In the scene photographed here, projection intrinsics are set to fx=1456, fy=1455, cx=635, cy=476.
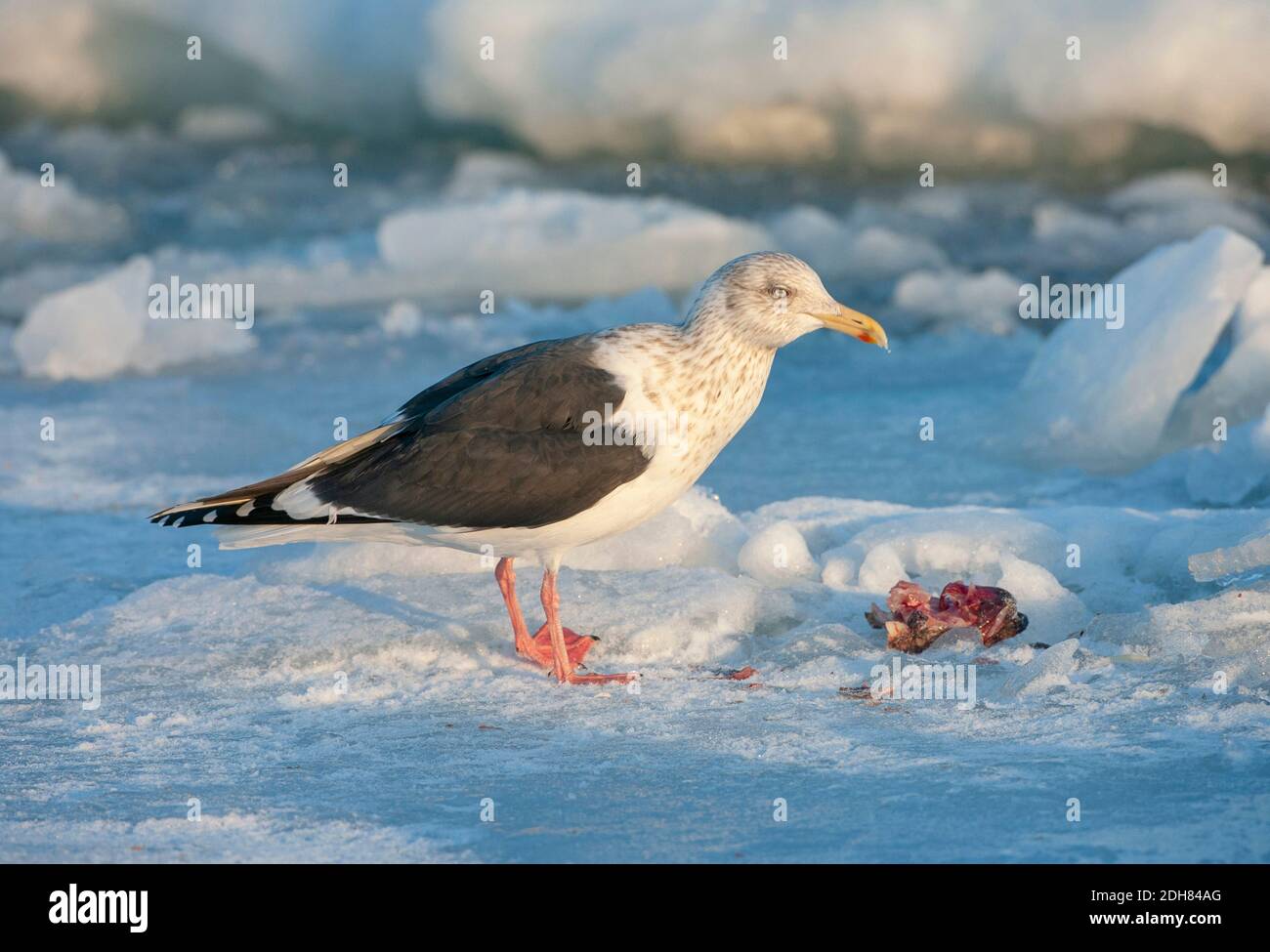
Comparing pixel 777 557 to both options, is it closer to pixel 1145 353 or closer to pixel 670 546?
pixel 670 546

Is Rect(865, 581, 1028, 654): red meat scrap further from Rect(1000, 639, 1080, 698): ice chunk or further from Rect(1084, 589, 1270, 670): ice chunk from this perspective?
Rect(1000, 639, 1080, 698): ice chunk

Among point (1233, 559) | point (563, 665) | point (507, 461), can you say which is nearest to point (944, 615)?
point (1233, 559)

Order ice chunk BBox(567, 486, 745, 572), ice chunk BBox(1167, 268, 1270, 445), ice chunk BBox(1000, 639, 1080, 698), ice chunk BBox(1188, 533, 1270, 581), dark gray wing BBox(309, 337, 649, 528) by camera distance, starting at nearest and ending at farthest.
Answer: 1. ice chunk BBox(1000, 639, 1080, 698)
2. dark gray wing BBox(309, 337, 649, 528)
3. ice chunk BBox(1188, 533, 1270, 581)
4. ice chunk BBox(567, 486, 745, 572)
5. ice chunk BBox(1167, 268, 1270, 445)

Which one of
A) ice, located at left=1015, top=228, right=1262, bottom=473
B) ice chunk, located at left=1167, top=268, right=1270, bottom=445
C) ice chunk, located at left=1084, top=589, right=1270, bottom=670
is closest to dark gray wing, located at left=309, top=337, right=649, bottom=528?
ice chunk, located at left=1084, top=589, right=1270, bottom=670

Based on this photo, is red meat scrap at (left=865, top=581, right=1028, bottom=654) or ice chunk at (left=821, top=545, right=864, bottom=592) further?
ice chunk at (left=821, top=545, right=864, bottom=592)

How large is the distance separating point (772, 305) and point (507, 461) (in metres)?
1.18

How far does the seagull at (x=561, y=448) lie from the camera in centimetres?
540

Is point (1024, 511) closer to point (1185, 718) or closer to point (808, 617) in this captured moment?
point (808, 617)

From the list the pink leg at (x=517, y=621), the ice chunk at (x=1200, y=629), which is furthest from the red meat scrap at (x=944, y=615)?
the pink leg at (x=517, y=621)

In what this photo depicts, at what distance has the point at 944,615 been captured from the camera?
18.5ft

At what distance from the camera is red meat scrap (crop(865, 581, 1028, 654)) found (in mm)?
5586

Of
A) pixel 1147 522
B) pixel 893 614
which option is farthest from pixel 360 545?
pixel 1147 522

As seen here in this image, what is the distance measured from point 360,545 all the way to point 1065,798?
3.87m

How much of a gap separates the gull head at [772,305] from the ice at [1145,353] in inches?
184
